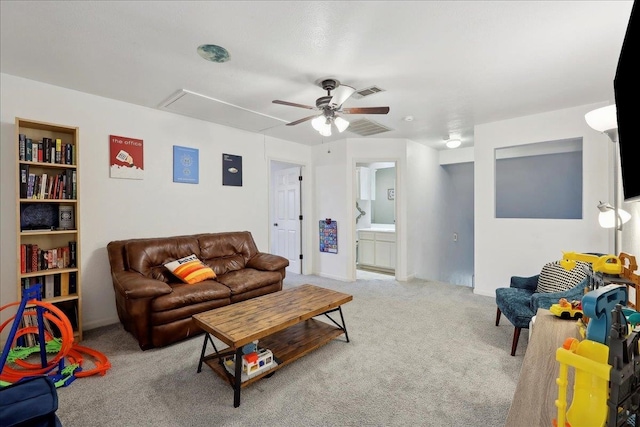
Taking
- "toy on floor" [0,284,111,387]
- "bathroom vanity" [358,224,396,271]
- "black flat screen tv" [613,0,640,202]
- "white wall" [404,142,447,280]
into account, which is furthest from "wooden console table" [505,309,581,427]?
"bathroom vanity" [358,224,396,271]

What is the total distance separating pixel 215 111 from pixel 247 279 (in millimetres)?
2038

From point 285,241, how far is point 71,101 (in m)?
3.71

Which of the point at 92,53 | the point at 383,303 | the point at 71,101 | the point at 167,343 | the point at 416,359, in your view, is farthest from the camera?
the point at 383,303

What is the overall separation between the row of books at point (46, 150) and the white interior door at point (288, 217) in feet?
10.9

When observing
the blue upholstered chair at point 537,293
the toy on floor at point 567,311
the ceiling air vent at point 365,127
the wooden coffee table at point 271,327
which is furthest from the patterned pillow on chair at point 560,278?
the ceiling air vent at point 365,127

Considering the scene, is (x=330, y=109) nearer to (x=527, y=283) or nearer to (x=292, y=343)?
(x=292, y=343)

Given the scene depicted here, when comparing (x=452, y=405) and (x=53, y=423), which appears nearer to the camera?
(x=53, y=423)

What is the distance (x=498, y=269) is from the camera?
3930mm

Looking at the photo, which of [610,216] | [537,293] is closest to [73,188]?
[537,293]

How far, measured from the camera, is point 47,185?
2645mm

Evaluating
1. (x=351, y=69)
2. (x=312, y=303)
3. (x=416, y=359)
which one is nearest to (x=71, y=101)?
(x=351, y=69)

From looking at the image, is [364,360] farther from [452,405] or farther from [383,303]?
[383,303]

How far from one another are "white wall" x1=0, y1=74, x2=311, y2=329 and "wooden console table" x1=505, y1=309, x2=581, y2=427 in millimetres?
3659

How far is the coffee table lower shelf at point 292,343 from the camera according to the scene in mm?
1986
